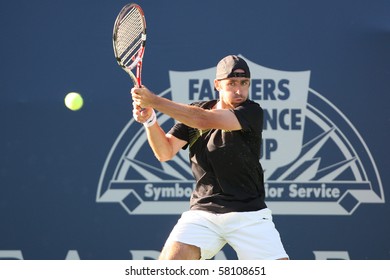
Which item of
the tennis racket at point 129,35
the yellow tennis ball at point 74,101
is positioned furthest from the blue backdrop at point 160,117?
the tennis racket at point 129,35

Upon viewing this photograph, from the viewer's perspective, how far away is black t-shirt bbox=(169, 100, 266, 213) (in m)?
4.93

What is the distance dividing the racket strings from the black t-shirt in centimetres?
64

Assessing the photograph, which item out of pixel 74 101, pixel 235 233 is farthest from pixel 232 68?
pixel 74 101

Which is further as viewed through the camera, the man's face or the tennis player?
the man's face

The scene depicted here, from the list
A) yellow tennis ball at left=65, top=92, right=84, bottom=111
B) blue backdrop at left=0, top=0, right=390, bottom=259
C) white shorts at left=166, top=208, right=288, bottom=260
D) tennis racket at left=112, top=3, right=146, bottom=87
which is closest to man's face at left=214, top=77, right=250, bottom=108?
tennis racket at left=112, top=3, right=146, bottom=87

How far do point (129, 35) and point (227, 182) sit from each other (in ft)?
3.21

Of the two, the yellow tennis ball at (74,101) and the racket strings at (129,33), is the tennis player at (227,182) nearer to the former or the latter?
the racket strings at (129,33)

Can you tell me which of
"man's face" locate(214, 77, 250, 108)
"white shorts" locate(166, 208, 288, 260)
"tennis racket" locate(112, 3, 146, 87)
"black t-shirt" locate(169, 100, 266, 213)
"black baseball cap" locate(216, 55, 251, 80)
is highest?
"tennis racket" locate(112, 3, 146, 87)

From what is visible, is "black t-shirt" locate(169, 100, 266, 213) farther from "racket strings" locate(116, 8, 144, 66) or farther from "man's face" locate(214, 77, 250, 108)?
"racket strings" locate(116, 8, 144, 66)

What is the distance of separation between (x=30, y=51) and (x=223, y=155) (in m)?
2.22

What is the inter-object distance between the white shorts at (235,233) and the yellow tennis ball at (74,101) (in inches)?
71.1

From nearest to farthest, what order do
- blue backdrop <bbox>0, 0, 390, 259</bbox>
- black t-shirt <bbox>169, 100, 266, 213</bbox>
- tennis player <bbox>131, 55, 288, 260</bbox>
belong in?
tennis player <bbox>131, 55, 288, 260</bbox> < black t-shirt <bbox>169, 100, 266, 213</bbox> < blue backdrop <bbox>0, 0, 390, 259</bbox>

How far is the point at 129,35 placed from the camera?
16.6 ft

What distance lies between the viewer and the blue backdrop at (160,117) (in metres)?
6.40
